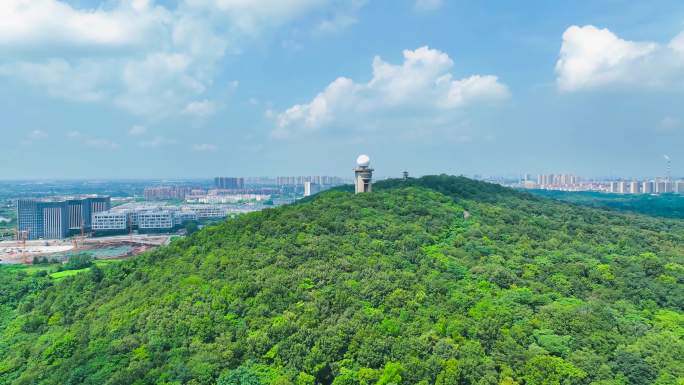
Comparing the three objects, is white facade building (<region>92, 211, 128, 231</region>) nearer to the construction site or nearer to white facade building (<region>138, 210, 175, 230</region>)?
white facade building (<region>138, 210, 175, 230</region>)

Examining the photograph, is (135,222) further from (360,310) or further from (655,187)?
(655,187)

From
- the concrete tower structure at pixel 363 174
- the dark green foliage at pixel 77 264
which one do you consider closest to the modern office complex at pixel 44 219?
the dark green foliage at pixel 77 264

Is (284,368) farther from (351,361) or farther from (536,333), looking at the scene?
(536,333)

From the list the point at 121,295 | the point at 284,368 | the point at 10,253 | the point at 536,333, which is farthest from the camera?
the point at 10,253

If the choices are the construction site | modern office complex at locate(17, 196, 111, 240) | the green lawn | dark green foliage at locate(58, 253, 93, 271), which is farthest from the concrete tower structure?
modern office complex at locate(17, 196, 111, 240)

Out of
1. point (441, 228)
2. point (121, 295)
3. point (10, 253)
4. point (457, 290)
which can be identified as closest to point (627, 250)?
point (441, 228)

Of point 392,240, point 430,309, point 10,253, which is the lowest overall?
point 10,253

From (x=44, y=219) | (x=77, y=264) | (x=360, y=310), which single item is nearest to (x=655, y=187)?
(x=360, y=310)

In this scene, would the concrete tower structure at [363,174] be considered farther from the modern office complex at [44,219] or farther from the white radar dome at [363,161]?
the modern office complex at [44,219]
